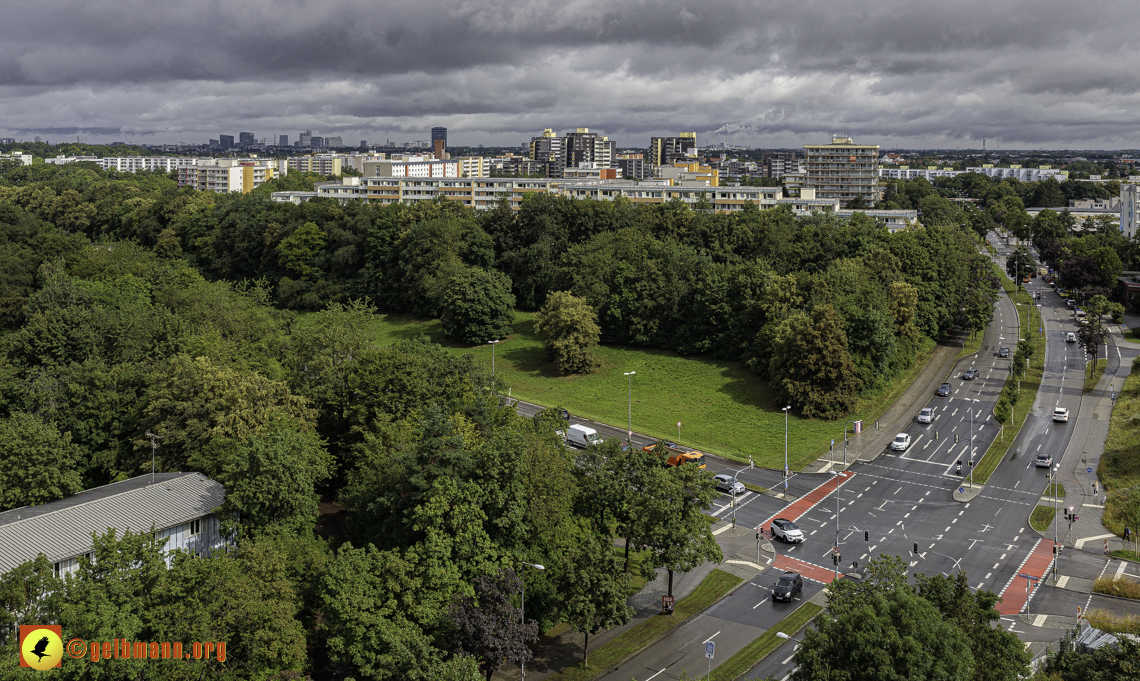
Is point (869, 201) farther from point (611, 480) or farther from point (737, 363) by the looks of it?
point (611, 480)

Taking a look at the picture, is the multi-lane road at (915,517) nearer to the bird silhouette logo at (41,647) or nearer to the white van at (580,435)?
the white van at (580,435)

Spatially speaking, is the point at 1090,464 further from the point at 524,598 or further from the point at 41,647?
the point at 41,647

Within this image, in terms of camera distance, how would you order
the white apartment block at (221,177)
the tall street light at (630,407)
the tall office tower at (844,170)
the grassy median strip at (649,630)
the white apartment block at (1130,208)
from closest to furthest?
the grassy median strip at (649,630) → the tall street light at (630,407) → the white apartment block at (1130,208) → the tall office tower at (844,170) → the white apartment block at (221,177)

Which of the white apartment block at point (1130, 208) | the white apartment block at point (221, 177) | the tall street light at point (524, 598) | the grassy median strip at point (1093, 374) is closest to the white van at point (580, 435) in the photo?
the tall street light at point (524, 598)

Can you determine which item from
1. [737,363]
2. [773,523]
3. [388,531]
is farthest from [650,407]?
[388,531]

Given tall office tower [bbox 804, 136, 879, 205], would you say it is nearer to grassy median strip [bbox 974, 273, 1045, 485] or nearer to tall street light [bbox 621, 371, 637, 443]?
grassy median strip [bbox 974, 273, 1045, 485]

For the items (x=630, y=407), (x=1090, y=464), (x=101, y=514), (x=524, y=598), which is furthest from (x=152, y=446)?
(x=1090, y=464)
